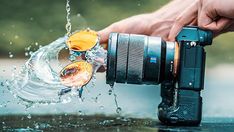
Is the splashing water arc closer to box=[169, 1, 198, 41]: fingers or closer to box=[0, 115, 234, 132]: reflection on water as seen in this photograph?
box=[0, 115, 234, 132]: reflection on water

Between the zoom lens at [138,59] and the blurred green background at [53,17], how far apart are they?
6805mm

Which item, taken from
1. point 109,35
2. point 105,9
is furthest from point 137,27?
point 105,9

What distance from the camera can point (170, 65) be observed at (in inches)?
129

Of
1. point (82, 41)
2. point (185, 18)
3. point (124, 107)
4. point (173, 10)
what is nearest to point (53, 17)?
point (124, 107)

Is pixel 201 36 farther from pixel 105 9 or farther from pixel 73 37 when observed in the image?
pixel 105 9

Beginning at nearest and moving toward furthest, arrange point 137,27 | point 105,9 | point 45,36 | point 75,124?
point 75,124
point 137,27
point 45,36
point 105,9

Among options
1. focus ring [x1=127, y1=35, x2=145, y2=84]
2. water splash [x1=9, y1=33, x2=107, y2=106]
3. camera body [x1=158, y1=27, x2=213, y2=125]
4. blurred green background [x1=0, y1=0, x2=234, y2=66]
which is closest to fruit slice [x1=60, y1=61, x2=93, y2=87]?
water splash [x1=9, y1=33, x2=107, y2=106]

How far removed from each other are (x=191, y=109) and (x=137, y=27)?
0.46 m

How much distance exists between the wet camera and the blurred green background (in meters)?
6.77

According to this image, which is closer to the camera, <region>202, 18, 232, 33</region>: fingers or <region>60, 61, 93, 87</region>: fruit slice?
<region>60, 61, 93, 87</region>: fruit slice

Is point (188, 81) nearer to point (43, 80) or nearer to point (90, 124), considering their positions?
point (90, 124)

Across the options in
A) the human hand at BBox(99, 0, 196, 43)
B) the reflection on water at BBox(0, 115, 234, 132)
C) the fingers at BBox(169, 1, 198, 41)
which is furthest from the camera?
the human hand at BBox(99, 0, 196, 43)

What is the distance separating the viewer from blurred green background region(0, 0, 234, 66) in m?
10.3

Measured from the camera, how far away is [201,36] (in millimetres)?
3281
